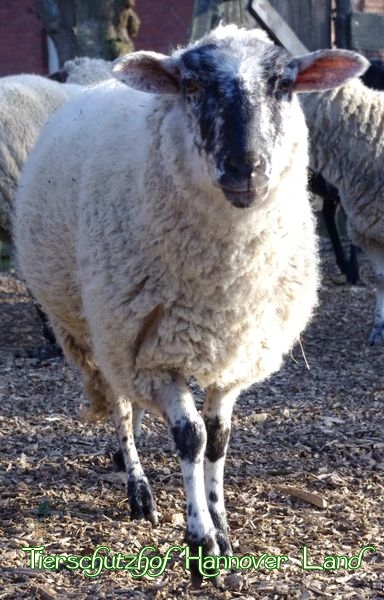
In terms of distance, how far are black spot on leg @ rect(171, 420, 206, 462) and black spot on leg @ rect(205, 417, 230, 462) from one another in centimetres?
36

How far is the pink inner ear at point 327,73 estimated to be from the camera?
3967 millimetres

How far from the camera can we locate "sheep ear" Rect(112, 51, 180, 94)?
3.80 metres

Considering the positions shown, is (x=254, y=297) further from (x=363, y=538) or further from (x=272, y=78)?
(x=363, y=538)

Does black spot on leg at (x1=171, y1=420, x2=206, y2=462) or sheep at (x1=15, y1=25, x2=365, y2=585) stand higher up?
sheep at (x1=15, y1=25, x2=365, y2=585)

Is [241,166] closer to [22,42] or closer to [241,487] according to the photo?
[241,487]

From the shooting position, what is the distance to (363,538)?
417 cm

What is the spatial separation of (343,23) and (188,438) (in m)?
8.11

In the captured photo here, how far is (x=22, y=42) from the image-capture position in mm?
19109

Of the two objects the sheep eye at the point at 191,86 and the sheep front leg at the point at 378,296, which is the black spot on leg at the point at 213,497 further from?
the sheep front leg at the point at 378,296

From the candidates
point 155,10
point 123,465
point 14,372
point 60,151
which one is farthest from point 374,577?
point 155,10

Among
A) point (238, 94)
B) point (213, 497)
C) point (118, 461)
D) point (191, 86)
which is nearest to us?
point (238, 94)

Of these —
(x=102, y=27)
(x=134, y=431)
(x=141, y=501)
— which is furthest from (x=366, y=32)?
(x=141, y=501)

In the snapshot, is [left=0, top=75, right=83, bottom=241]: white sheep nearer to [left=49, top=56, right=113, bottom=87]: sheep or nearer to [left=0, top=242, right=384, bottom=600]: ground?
[left=0, top=242, right=384, bottom=600]: ground

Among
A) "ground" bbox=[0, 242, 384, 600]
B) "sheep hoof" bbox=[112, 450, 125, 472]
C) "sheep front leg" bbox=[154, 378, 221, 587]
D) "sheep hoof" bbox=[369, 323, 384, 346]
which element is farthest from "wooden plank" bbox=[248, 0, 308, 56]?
"sheep front leg" bbox=[154, 378, 221, 587]
